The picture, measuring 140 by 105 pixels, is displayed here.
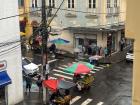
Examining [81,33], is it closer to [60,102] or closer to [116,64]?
[116,64]

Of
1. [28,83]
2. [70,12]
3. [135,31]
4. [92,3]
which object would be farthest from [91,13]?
[135,31]

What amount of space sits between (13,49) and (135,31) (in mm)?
16929

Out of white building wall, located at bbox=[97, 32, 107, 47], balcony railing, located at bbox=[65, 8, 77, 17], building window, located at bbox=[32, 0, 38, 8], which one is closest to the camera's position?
white building wall, located at bbox=[97, 32, 107, 47]

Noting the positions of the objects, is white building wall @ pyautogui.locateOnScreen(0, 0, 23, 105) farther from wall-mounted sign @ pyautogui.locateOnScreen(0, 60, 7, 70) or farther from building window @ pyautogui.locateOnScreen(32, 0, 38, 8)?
building window @ pyautogui.locateOnScreen(32, 0, 38, 8)

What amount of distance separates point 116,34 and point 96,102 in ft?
54.9

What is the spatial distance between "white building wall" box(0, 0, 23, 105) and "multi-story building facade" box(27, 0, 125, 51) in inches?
543

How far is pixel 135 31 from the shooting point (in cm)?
363

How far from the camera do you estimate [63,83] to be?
20703mm

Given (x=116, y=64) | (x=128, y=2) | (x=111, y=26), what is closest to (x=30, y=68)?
(x=116, y=64)

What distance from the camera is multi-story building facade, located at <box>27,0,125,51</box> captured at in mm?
33844

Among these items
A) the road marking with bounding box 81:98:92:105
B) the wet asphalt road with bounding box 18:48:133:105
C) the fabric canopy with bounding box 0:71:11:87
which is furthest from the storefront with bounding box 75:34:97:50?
the fabric canopy with bounding box 0:71:11:87

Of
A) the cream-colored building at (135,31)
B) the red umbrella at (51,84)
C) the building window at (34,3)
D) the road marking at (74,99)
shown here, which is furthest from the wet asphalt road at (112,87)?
the cream-colored building at (135,31)

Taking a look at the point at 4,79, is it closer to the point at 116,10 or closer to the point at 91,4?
the point at 91,4

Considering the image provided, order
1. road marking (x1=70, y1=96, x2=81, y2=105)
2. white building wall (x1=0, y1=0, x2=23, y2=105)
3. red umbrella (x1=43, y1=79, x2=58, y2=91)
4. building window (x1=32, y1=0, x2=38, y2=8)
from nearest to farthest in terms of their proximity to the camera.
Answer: white building wall (x1=0, y1=0, x2=23, y2=105)
red umbrella (x1=43, y1=79, x2=58, y2=91)
road marking (x1=70, y1=96, x2=81, y2=105)
building window (x1=32, y1=0, x2=38, y2=8)
